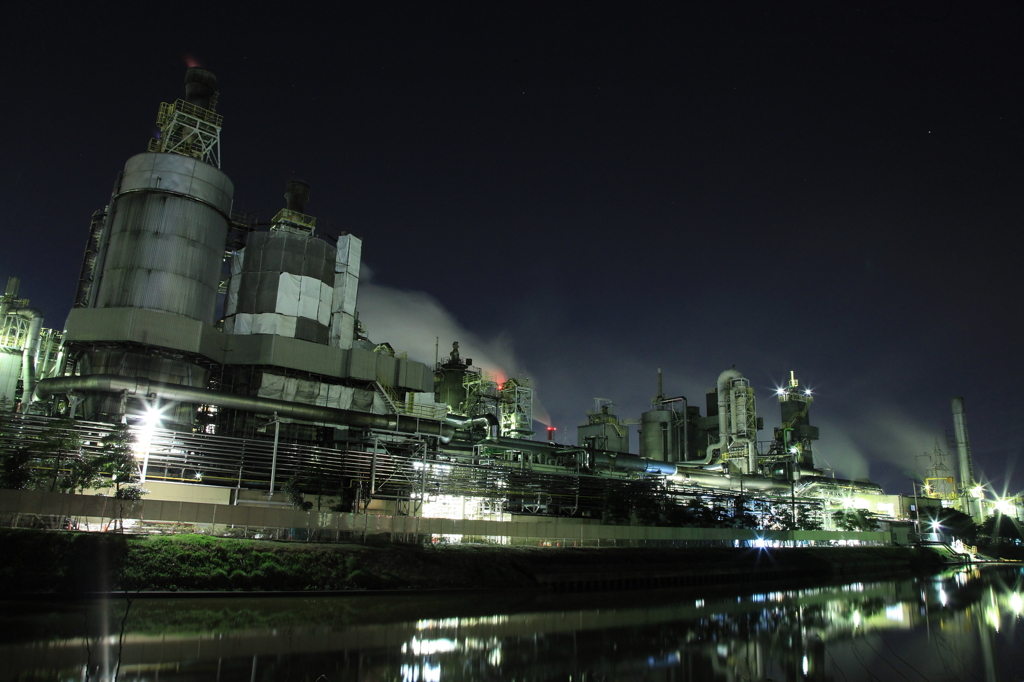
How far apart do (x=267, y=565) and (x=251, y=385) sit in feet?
98.3

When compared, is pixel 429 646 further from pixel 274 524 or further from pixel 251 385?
pixel 251 385

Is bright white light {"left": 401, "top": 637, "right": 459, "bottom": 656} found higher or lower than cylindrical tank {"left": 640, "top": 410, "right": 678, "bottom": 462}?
lower

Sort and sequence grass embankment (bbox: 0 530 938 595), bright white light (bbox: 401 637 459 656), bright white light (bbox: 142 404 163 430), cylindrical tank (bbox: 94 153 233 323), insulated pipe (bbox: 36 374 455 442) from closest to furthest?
bright white light (bbox: 401 637 459 656) < grass embankment (bbox: 0 530 938 595) < bright white light (bbox: 142 404 163 430) < insulated pipe (bbox: 36 374 455 442) < cylindrical tank (bbox: 94 153 233 323)

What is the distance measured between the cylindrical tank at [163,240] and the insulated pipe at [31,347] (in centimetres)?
1545

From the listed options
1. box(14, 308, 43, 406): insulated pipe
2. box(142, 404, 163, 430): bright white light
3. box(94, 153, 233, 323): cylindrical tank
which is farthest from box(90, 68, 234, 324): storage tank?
box(14, 308, 43, 406): insulated pipe

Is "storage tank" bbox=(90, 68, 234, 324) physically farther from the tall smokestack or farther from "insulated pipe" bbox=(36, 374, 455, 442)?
the tall smokestack

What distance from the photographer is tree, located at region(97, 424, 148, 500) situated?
3975cm

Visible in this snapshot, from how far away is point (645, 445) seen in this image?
11281 centimetres

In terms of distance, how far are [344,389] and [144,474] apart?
77.4 ft

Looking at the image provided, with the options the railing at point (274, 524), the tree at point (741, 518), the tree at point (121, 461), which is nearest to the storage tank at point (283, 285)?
the tree at point (121, 461)

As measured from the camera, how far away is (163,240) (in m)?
56.1

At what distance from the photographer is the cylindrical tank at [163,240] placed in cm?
5488

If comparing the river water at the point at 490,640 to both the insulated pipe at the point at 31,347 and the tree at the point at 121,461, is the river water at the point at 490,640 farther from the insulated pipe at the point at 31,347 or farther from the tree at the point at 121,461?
the insulated pipe at the point at 31,347

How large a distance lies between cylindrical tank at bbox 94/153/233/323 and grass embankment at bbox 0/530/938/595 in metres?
28.4
